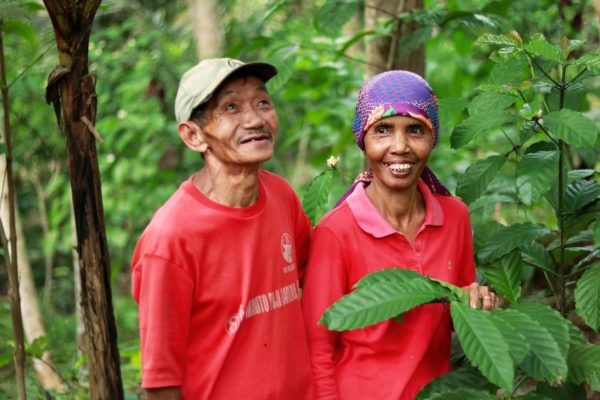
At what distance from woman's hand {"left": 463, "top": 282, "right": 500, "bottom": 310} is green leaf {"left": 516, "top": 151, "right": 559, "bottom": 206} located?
28 centimetres

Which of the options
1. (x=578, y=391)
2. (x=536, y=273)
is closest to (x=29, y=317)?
(x=536, y=273)

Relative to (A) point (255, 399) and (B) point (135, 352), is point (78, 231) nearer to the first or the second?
(A) point (255, 399)

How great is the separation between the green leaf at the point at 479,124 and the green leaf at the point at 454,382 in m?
0.69

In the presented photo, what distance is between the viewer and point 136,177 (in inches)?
234

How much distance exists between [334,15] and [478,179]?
1.19 m

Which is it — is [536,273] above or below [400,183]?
below

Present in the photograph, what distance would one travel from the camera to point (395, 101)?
2.18 meters

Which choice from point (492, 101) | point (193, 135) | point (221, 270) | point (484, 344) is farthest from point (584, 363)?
point (193, 135)

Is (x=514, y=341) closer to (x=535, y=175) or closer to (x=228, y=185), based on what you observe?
(x=535, y=175)

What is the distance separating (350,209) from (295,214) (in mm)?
188

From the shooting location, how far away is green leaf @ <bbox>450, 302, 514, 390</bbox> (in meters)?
1.67

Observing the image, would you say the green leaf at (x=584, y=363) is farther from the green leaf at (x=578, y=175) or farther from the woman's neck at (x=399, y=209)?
the green leaf at (x=578, y=175)

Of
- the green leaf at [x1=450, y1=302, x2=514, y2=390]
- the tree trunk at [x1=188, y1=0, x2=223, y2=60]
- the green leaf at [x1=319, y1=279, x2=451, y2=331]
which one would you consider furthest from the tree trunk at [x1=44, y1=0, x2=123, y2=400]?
the tree trunk at [x1=188, y1=0, x2=223, y2=60]

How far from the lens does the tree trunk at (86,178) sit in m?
2.08
